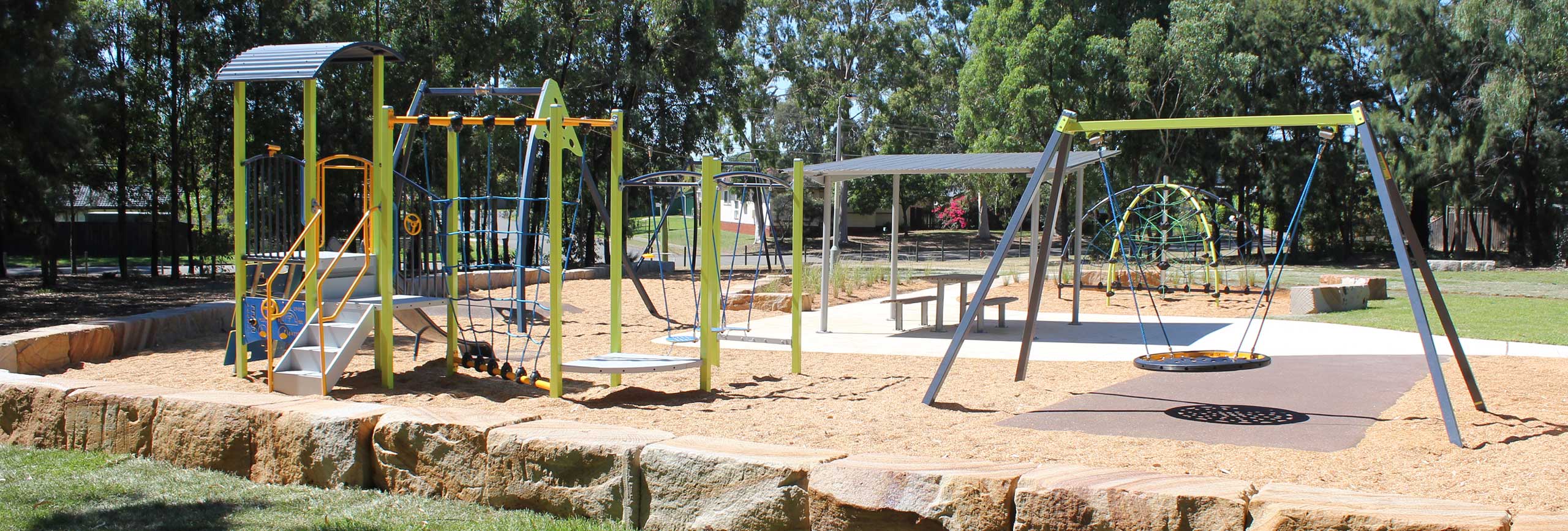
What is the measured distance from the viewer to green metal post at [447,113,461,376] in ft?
26.8

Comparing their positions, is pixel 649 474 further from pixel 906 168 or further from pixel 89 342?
pixel 906 168

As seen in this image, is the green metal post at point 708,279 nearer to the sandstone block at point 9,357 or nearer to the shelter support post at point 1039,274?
the shelter support post at point 1039,274

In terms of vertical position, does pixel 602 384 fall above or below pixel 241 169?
below

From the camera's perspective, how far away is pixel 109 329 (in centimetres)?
965

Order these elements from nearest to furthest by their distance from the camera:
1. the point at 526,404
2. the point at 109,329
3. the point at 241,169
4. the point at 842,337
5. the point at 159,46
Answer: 1. the point at 526,404
2. the point at 241,169
3. the point at 109,329
4. the point at 842,337
5. the point at 159,46

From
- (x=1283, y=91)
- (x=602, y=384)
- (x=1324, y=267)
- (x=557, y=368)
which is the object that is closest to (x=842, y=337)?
(x=602, y=384)

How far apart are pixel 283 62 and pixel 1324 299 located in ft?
43.7

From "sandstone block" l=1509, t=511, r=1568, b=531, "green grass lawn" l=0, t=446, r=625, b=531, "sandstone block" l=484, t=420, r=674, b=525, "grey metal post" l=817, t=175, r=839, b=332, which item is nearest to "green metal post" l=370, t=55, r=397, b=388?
"green grass lawn" l=0, t=446, r=625, b=531

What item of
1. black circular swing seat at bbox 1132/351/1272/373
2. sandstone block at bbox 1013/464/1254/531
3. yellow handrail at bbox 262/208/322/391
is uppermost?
yellow handrail at bbox 262/208/322/391

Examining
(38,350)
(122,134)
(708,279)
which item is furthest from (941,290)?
(122,134)

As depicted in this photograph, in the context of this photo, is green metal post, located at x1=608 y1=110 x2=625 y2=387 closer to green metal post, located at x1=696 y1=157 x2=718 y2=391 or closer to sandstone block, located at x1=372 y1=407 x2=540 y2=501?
green metal post, located at x1=696 y1=157 x2=718 y2=391

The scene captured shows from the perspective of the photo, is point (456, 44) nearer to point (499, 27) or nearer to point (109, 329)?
point (499, 27)

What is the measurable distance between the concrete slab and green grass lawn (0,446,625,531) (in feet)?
10.3

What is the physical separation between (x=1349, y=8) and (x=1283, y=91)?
125 inches
